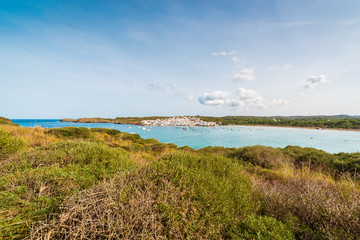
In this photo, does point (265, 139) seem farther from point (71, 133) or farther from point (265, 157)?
point (71, 133)

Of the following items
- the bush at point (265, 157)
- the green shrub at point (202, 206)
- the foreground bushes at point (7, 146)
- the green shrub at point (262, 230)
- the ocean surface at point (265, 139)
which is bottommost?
the ocean surface at point (265, 139)

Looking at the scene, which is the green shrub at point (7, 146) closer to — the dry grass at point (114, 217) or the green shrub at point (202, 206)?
the dry grass at point (114, 217)

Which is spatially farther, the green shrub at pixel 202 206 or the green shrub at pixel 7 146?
the green shrub at pixel 7 146

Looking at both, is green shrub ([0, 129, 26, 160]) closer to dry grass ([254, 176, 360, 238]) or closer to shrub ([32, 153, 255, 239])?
shrub ([32, 153, 255, 239])

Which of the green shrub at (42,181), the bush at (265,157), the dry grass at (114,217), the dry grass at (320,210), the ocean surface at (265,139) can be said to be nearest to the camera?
the dry grass at (114,217)

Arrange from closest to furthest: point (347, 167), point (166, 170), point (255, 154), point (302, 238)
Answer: point (302, 238) → point (166, 170) → point (347, 167) → point (255, 154)

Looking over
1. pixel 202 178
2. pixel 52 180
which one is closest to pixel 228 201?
pixel 202 178

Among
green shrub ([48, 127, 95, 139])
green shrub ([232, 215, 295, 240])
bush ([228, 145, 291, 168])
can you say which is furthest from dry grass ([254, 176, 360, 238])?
green shrub ([48, 127, 95, 139])

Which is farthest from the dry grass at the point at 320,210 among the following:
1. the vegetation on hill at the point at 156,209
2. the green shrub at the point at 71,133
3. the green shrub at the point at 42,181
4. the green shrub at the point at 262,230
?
the green shrub at the point at 71,133

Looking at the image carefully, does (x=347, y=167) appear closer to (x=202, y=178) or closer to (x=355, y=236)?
(x=355, y=236)

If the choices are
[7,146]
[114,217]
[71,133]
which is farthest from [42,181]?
[71,133]

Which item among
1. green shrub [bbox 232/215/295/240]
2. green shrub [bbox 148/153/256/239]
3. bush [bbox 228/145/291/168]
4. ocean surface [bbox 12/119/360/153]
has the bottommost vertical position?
ocean surface [bbox 12/119/360/153]
